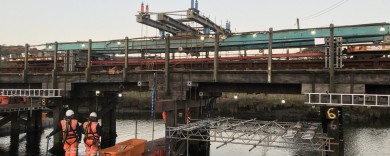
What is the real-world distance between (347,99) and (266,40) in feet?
22.4

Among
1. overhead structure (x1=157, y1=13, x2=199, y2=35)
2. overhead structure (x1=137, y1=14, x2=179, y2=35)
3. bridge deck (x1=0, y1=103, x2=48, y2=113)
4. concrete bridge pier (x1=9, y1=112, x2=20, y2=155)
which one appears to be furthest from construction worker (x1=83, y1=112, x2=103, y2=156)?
concrete bridge pier (x1=9, y1=112, x2=20, y2=155)

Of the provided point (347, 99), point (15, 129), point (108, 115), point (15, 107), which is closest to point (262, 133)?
point (347, 99)

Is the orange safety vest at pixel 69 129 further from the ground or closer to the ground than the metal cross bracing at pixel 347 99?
closer to the ground

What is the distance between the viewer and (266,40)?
21.8 meters

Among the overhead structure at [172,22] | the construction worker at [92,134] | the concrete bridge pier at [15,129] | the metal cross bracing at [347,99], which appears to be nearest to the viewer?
the construction worker at [92,134]

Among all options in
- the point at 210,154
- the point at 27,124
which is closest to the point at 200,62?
the point at 210,154

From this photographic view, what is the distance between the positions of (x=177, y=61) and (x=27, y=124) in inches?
963

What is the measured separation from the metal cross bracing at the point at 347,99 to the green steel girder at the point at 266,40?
4121 mm

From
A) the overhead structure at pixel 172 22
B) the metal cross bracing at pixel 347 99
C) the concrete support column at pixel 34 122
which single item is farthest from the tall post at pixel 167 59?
the concrete support column at pixel 34 122

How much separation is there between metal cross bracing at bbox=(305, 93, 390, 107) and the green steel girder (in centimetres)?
412

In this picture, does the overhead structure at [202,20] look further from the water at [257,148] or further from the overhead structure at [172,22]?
the water at [257,148]

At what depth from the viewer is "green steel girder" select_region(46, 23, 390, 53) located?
19.1m

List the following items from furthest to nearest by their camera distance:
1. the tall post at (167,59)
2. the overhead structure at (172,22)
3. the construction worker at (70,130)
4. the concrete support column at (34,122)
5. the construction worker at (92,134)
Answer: the concrete support column at (34,122)
the overhead structure at (172,22)
the tall post at (167,59)
the construction worker at (92,134)
the construction worker at (70,130)

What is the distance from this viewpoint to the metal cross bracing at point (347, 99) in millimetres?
16312
